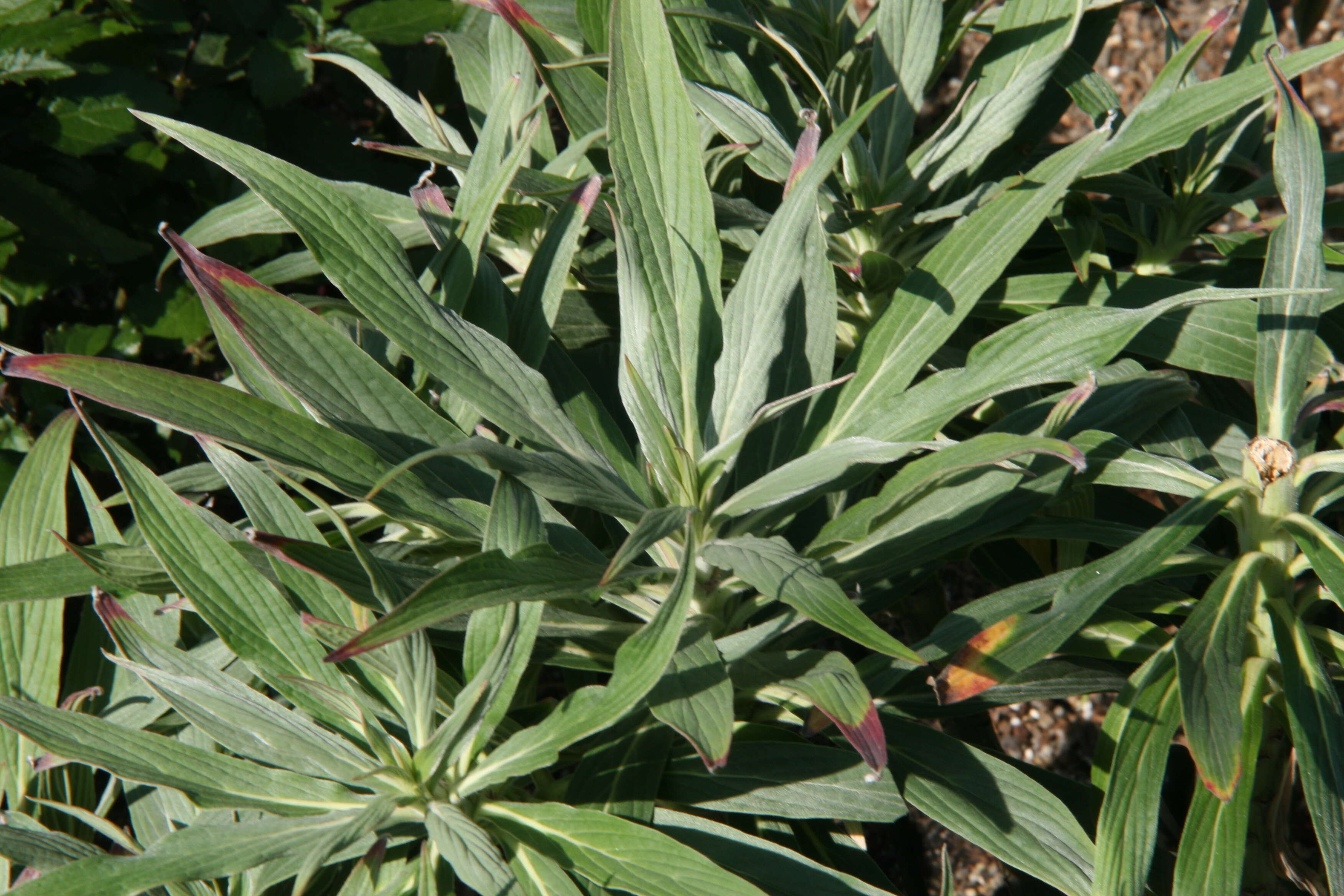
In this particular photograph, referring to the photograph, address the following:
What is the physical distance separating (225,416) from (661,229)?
15.5 inches

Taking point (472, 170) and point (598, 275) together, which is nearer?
point (472, 170)

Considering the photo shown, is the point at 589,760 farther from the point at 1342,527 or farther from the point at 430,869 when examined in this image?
the point at 1342,527

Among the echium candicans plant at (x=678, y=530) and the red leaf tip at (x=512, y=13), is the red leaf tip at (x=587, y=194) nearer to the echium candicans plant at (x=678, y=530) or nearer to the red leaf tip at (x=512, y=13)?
the echium candicans plant at (x=678, y=530)

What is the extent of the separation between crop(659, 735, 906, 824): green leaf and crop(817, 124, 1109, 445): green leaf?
0.30 meters

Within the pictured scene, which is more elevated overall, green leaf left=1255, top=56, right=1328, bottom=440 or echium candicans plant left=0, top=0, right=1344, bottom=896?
green leaf left=1255, top=56, right=1328, bottom=440

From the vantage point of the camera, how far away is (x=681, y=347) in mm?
862

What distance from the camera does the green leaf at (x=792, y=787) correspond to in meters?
0.86

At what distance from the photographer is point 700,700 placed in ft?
2.38

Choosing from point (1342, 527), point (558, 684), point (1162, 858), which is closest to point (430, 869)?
point (558, 684)

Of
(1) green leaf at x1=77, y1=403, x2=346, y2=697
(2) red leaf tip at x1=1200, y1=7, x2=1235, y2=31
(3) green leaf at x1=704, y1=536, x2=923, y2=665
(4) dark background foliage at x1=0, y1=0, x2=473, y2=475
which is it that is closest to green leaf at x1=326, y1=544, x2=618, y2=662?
(3) green leaf at x1=704, y1=536, x2=923, y2=665

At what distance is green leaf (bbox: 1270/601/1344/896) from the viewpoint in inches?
31.9

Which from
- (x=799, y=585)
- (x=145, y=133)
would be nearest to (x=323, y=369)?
(x=799, y=585)

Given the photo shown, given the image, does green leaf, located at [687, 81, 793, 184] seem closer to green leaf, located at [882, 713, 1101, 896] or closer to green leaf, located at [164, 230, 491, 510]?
green leaf, located at [164, 230, 491, 510]

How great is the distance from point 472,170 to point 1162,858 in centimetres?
113
